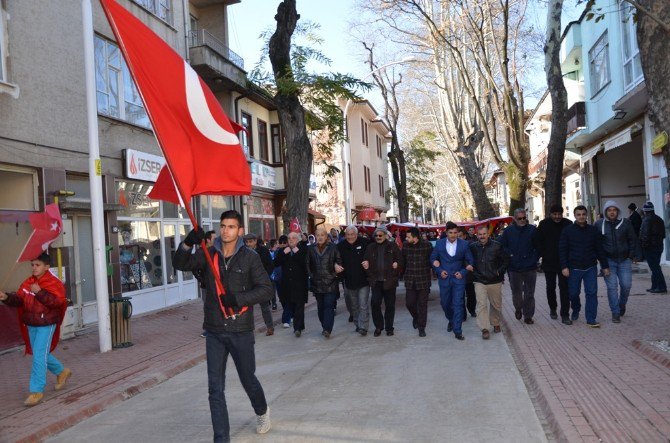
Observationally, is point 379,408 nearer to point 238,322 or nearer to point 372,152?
point 238,322

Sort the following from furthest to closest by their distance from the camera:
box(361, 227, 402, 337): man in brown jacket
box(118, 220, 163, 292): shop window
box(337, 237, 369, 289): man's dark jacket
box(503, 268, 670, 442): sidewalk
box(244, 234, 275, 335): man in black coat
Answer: box(118, 220, 163, 292): shop window, box(244, 234, 275, 335): man in black coat, box(337, 237, 369, 289): man's dark jacket, box(361, 227, 402, 337): man in brown jacket, box(503, 268, 670, 442): sidewalk

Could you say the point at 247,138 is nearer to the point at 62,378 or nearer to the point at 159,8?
the point at 159,8

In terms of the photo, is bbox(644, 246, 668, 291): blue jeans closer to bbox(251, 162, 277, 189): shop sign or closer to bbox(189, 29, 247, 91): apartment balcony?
bbox(189, 29, 247, 91): apartment balcony


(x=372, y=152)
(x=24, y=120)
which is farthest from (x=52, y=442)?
(x=372, y=152)

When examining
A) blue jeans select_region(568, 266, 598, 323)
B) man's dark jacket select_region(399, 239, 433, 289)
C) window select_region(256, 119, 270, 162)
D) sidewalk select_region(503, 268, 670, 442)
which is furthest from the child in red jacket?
window select_region(256, 119, 270, 162)

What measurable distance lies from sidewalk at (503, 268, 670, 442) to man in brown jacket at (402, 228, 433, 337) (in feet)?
4.54

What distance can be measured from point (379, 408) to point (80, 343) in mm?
7092

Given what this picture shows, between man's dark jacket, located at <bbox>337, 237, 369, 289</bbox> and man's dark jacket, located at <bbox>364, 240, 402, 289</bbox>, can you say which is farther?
man's dark jacket, located at <bbox>337, 237, 369, 289</bbox>

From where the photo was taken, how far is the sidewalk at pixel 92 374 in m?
6.25

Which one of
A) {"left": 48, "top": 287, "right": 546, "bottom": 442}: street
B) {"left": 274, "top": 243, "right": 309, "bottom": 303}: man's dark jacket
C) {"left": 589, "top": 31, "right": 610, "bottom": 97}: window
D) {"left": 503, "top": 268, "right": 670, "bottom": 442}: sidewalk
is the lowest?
{"left": 48, "top": 287, "right": 546, "bottom": 442}: street

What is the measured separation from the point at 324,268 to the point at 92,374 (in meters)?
3.89

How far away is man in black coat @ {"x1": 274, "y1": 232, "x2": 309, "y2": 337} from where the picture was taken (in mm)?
10867

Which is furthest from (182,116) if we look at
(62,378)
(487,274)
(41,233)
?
(487,274)

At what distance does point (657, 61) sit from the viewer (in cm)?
760
